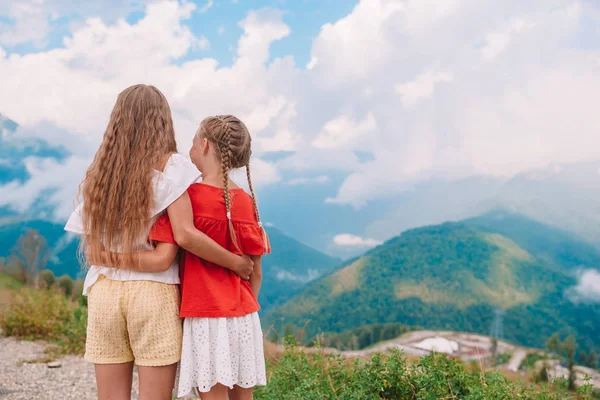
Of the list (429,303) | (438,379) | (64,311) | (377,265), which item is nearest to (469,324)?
(429,303)

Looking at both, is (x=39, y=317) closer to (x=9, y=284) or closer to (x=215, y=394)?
(x=9, y=284)

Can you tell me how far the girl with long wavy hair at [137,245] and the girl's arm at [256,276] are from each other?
3.9 inches

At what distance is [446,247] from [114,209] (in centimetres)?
4950

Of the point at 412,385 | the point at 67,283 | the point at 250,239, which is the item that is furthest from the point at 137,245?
the point at 67,283

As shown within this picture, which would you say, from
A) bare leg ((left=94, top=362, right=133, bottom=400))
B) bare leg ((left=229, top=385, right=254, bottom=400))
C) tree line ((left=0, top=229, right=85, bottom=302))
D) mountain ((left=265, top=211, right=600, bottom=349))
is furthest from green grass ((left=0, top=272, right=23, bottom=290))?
mountain ((left=265, top=211, right=600, bottom=349))

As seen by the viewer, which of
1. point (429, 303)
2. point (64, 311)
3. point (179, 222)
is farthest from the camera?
→ point (429, 303)

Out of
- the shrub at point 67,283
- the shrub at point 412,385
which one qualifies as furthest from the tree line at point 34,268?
the shrub at point 412,385

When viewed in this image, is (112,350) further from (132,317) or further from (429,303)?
(429,303)

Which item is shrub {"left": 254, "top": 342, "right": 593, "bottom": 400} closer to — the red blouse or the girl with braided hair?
the girl with braided hair

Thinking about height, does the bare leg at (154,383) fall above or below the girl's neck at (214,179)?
below

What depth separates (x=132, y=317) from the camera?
7.67 ft

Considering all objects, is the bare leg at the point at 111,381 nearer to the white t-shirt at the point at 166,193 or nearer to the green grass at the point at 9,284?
the white t-shirt at the point at 166,193

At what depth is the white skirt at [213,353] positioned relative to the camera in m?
2.36

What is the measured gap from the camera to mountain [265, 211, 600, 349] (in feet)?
130
